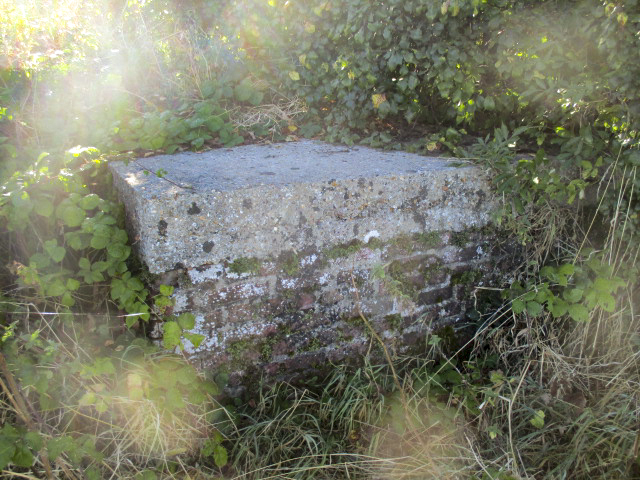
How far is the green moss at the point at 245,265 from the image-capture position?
229 centimetres

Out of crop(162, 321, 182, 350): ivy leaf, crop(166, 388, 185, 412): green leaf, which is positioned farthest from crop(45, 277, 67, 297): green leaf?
crop(166, 388, 185, 412): green leaf

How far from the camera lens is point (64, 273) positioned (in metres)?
2.24

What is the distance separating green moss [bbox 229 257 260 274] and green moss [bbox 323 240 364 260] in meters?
0.34

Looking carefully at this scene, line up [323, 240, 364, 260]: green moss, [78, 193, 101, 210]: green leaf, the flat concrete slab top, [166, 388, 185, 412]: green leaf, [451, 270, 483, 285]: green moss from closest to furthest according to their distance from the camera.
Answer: [166, 388, 185, 412]: green leaf < [78, 193, 101, 210]: green leaf < the flat concrete slab top < [323, 240, 364, 260]: green moss < [451, 270, 483, 285]: green moss

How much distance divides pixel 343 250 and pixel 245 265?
48cm

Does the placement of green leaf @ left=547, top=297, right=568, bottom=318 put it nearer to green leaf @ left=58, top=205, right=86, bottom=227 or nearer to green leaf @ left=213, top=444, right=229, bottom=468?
green leaf @ left=213, top=444, right=229, bottom=468

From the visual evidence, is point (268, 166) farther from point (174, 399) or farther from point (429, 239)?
point (174, 399)

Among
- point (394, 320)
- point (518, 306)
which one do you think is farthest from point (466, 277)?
point (394, 320)

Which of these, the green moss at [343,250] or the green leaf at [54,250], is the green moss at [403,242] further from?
the green leaf at [54,250]

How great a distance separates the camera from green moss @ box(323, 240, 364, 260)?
8.08 ft

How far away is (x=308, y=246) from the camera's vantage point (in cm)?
241

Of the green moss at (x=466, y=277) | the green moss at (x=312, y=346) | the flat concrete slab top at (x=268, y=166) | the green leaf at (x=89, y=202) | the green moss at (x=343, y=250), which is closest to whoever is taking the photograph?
the green leaf at (x=89, y=202)

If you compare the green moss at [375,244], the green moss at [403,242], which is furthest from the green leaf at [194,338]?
the green moss at [403,242]

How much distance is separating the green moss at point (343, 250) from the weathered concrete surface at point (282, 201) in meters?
0.03
